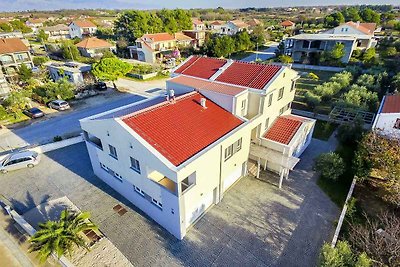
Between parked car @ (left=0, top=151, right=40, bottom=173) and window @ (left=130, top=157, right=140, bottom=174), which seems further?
parked car @ (left=0, top=151, right=40, bottom=173)

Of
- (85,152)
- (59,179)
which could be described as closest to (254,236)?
(59,179)

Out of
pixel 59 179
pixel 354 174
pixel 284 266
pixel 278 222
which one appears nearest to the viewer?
pixel 284 266

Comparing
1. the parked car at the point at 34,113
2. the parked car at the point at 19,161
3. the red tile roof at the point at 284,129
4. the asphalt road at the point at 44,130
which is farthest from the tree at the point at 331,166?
the parked car at the point at 34,113

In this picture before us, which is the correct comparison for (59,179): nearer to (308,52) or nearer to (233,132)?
(233,132)

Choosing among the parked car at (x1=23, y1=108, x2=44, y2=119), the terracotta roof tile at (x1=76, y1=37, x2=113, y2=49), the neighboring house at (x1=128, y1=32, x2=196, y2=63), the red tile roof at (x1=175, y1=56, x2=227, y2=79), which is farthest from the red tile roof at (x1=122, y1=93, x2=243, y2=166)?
the terracotta roof tile at (x1=76, y1=37, x2=113, y2=49)

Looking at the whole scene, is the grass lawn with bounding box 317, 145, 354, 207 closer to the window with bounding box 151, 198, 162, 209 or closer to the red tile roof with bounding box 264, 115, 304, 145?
the red tile roof with bounding box 264, 115, 304, 145

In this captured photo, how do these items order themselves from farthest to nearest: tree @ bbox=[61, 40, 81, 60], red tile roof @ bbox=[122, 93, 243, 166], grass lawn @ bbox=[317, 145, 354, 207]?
tree @ bbox=[61, 40, 81, 60] < grass lawn @ bbox=[317, 145, 354, 207] < red tile roof @ bbox=[122, 93, 243, 166]
